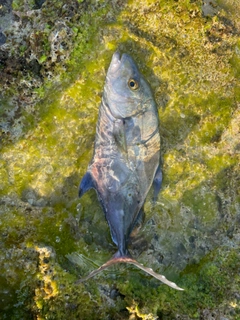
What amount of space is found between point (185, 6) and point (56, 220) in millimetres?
3556

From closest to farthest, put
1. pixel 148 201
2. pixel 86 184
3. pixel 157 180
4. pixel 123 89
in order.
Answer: pixel 123 89 → pixel 86 184 → pixel 157 180 → pixel 148 201

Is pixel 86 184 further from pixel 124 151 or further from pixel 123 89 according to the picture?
pixel 123 89

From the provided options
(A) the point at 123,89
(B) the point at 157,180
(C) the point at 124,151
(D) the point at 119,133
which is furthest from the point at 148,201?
(A) the point at 123,89

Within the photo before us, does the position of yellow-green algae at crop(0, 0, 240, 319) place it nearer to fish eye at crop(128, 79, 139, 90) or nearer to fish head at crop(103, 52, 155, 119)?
fish head at crop(103, 52, 155, 119)

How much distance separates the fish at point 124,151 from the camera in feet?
13.1

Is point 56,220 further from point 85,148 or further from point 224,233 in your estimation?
point 224,233

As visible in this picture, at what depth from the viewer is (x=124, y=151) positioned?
4.13 metres

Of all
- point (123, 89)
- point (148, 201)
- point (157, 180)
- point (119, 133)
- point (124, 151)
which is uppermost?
point (123, 89)

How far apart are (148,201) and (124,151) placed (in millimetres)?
913

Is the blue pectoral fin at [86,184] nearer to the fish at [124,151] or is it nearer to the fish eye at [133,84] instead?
the fish at [124,151]

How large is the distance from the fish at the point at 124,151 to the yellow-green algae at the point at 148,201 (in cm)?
36

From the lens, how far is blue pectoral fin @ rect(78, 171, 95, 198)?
167 inches

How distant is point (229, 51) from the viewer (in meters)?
4.79

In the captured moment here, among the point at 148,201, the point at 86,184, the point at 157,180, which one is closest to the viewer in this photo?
the point at 86,184
